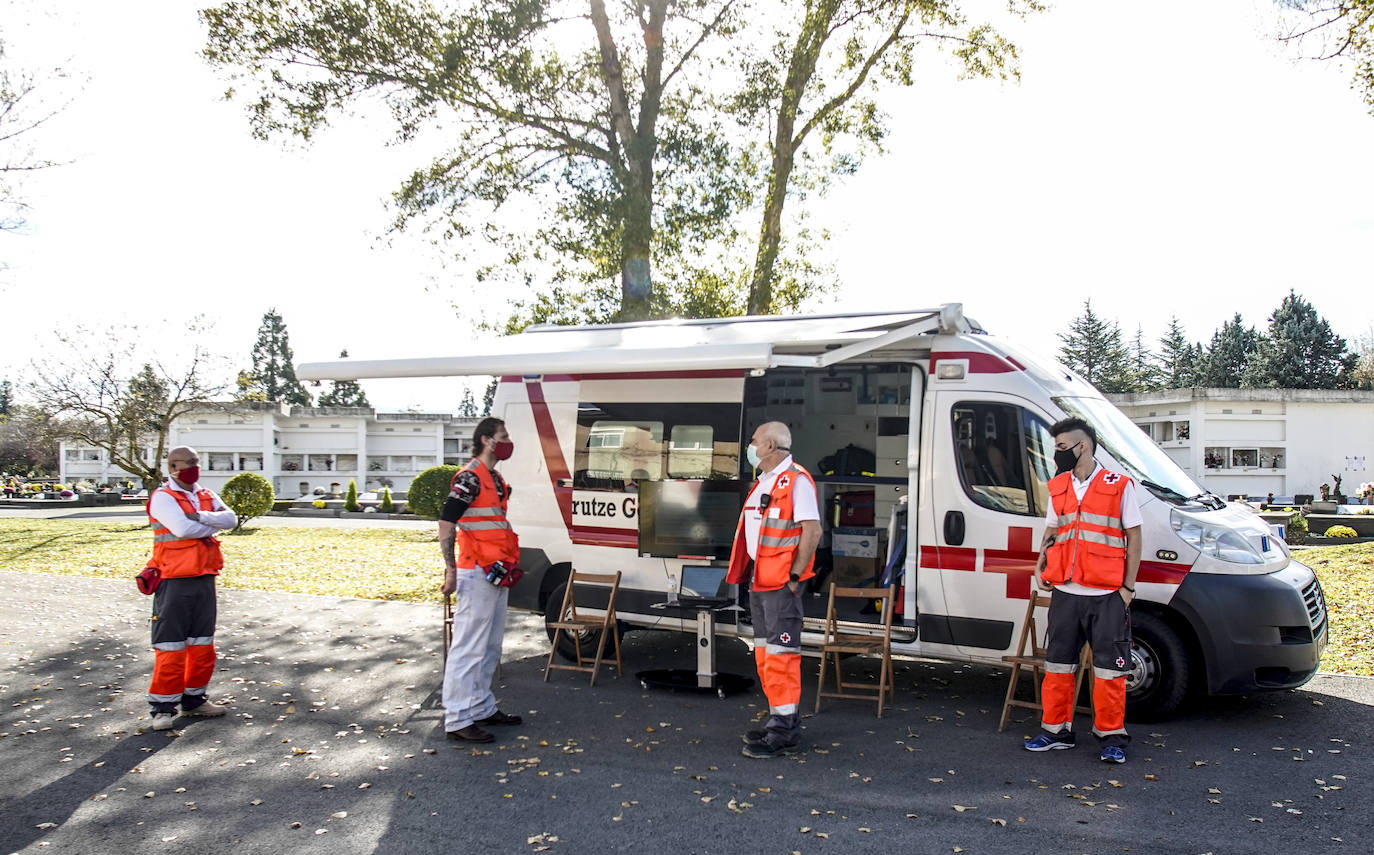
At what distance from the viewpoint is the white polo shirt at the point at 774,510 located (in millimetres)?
5613

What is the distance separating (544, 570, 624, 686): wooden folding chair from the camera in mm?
7688

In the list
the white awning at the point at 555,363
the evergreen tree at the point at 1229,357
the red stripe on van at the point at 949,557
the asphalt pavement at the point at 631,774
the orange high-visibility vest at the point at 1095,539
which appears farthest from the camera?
the evergreen tree at the point at 1229,357

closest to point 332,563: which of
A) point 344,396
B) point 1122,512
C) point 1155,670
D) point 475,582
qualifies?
point 475,582

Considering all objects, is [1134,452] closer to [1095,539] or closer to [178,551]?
[1095,539]

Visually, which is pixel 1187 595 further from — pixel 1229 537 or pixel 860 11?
pixel 860 11

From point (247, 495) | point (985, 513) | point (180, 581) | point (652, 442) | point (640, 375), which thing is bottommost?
point (247, 495)

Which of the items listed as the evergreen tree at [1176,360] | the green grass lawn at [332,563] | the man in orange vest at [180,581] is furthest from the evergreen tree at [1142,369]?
the man in orange vest at [180,581]

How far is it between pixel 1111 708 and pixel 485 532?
383 centimetres

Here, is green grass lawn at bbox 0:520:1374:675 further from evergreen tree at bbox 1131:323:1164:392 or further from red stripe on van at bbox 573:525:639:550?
evergreen tree at bbox 1131:323:1164:392

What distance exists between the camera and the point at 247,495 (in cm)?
2614

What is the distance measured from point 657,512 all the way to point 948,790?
337 centimetres

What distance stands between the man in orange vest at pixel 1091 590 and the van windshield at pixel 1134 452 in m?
0.88

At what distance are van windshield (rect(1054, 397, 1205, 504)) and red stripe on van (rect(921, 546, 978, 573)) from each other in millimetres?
1152

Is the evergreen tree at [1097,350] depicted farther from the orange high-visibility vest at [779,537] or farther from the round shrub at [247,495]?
the orange high-visibility vest at [779,537]
